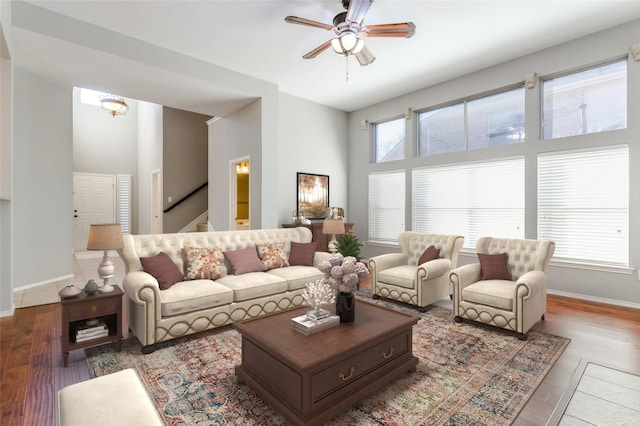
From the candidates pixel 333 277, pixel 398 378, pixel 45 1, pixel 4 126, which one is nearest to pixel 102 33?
pixel 45 1

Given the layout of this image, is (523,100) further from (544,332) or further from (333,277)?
(333,277)

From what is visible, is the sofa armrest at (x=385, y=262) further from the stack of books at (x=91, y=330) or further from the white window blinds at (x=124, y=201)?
the white window blinds at (x=124, y=201)

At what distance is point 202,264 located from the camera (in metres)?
3.55

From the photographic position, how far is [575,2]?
355 centimetres

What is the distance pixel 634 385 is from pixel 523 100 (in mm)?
4162

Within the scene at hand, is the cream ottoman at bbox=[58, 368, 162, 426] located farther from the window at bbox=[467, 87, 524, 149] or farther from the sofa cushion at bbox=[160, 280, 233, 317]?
the window at bbox=[467, 87, 524, 149]

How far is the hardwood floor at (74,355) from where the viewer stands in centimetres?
202

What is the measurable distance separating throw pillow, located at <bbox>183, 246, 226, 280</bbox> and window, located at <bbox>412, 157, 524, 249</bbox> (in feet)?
13.6

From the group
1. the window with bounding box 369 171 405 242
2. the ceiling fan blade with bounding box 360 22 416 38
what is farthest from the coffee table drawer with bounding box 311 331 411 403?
the window with bounding box 369 171 405 242

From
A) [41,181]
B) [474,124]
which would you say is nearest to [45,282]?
[41,181]

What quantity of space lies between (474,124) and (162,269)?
538cm

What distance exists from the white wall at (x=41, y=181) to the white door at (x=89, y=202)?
4.32 m

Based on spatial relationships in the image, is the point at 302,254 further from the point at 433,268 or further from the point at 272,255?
the point at 433,268

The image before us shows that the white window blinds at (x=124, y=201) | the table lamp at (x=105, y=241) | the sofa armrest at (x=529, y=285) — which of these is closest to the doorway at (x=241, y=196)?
the table lamp at (x=105, y=241)
